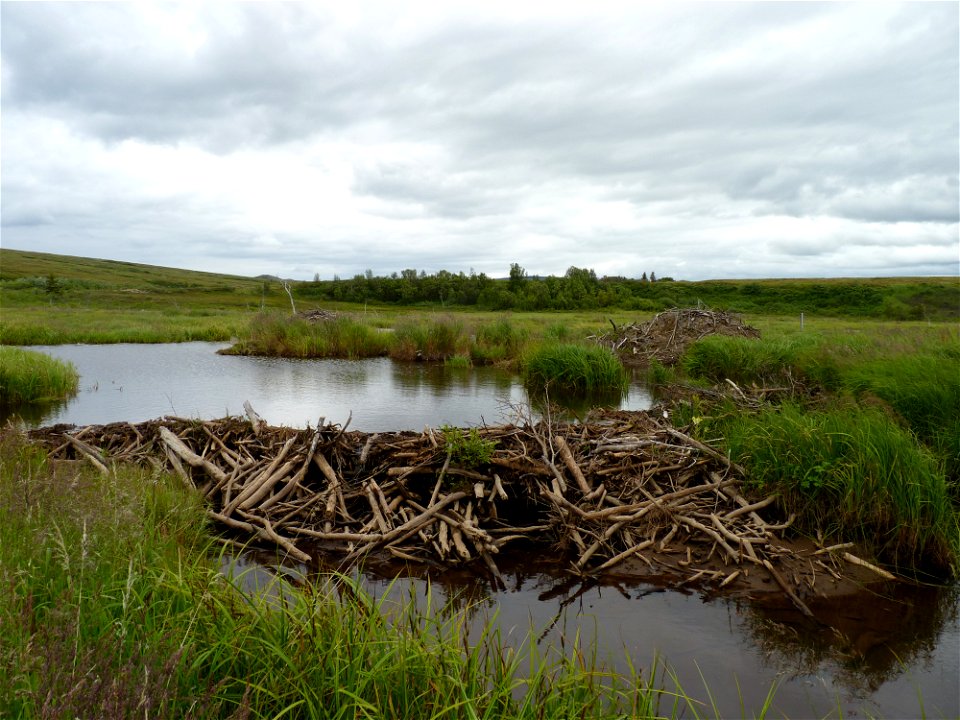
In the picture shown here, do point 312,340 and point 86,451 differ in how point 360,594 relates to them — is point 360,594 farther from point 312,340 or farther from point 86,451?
point 312,340

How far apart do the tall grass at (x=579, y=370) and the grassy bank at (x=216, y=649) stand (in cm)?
1278

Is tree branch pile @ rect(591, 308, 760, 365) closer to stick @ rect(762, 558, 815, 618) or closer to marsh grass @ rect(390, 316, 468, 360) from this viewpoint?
marsh grass @ rect(390, 316, 468, 360)

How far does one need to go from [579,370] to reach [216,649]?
13909mm

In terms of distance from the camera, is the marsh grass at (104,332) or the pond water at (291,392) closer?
the pond water at (291,392)

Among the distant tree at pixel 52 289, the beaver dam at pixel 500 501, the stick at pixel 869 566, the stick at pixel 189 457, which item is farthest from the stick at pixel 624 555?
the distant tree at pixel 52 289

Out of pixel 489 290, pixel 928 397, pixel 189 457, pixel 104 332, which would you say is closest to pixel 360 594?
pixel 189 457

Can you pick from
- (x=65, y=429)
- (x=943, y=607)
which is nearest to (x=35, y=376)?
(x=65, y=429)

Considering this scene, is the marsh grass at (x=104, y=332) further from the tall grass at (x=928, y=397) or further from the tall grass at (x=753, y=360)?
the tall grass at (x=928, y=397)

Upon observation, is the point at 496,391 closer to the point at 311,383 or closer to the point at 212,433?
the point at 311,383

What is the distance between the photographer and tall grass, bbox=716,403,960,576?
5668 millimetres

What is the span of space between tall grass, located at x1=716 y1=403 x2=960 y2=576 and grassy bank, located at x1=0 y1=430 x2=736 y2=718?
301 centimetres

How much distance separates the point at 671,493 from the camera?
6188 mm

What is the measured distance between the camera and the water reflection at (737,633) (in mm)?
3984

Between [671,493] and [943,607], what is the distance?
2.28 m
